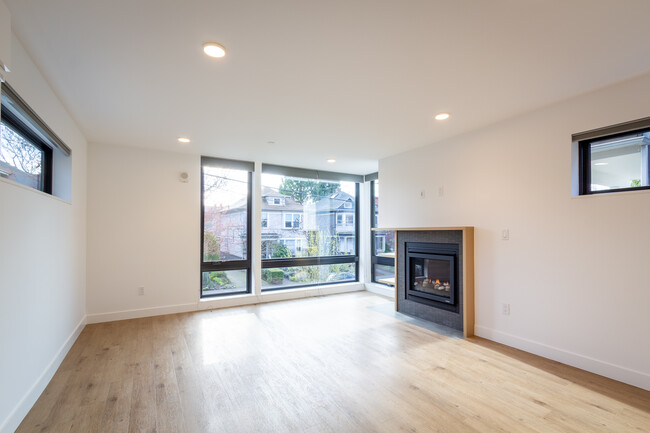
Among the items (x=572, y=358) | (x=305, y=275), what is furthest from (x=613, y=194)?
(x=305, y=275)

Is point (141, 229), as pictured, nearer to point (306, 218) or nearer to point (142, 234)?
point (142, 234)

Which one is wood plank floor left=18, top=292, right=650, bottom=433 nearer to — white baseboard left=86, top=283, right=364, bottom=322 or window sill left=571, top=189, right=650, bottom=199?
white baseboard left=86, top=283, right=364, bottom=322

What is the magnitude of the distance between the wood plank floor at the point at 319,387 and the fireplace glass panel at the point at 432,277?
0.62m

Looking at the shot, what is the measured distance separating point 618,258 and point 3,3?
441cm

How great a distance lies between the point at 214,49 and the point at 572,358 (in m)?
3.84

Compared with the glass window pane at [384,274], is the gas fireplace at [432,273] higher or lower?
higher

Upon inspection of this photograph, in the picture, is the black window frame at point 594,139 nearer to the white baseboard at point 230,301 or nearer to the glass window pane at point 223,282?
the white baseboard at point 230,301

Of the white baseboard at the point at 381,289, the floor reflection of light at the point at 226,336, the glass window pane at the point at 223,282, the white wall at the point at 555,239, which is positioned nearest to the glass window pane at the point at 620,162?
the white wall at the point at 555,239

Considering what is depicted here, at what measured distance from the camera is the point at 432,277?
4.16 metres

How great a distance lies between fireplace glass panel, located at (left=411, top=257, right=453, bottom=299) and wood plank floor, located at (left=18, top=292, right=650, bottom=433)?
619 millimetres

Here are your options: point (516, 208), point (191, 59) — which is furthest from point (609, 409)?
point (191, 59)

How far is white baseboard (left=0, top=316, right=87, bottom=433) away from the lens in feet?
6.05

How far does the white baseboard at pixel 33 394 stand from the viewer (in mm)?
1843

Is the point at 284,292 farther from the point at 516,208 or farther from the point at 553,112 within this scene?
the point at 553,112
